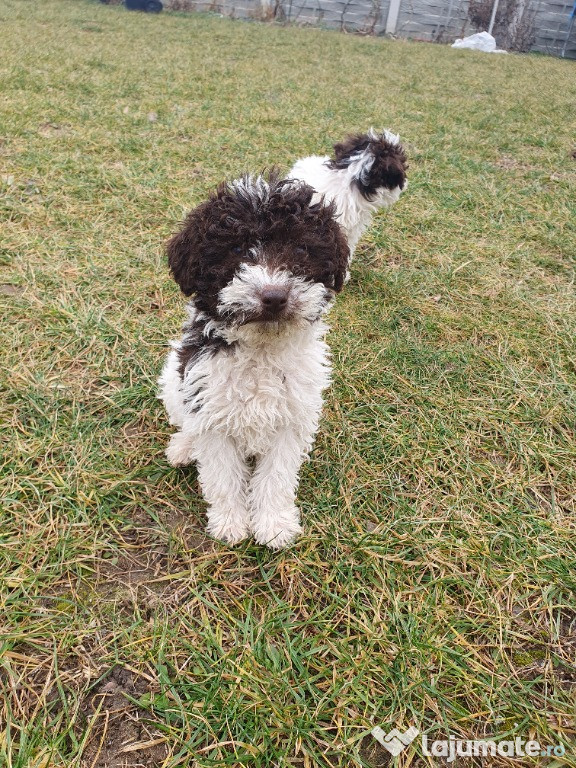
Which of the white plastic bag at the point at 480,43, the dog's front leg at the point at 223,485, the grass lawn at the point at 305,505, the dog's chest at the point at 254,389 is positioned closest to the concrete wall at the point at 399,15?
the white plastic bag at the point at 480,43

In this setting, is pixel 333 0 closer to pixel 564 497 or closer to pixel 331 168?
pixel 331 168

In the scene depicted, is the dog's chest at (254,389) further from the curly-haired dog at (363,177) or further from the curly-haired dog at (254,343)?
the curly-haired dog at (363,177)

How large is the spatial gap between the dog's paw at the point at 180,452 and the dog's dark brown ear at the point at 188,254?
0.93 metres

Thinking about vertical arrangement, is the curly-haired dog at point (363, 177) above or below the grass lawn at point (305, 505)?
above

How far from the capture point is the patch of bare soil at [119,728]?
1794 millimetres

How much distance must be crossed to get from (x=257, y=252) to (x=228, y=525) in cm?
129

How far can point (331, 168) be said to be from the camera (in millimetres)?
4641

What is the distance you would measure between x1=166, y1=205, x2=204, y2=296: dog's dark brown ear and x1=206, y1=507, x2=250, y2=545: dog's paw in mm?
1066

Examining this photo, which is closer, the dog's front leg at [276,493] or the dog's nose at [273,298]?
the dog's nose at [273,298]

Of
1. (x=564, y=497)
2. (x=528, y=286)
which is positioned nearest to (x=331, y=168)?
(x=528, y=286)

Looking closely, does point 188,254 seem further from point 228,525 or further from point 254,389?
point 228,525

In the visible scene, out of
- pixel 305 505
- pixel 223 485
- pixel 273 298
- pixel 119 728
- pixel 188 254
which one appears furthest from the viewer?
pixel 305 505

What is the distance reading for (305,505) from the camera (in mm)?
2768

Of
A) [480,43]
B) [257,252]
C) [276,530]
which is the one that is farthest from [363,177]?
[480,43]
